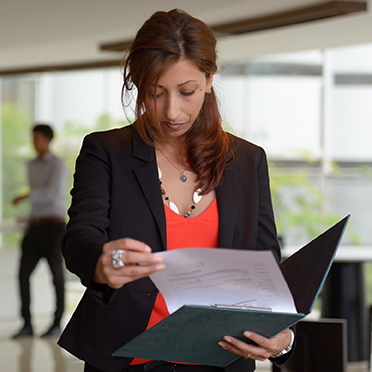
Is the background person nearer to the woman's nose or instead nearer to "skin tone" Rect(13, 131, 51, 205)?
"skin tone" Rect(13, 131, 51, 205)

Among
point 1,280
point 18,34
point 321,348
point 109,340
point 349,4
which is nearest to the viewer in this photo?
point 109,340

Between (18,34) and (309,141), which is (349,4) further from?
(309,141)

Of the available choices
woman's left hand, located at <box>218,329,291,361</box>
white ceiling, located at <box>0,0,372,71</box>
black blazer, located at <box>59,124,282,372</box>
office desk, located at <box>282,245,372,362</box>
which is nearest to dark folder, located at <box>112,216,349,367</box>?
woman's left hand, located at <box>218,329,291,361</box>

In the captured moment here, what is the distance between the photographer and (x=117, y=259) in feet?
3.13

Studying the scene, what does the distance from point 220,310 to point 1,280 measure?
5.46m

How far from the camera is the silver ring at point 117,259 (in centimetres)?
95

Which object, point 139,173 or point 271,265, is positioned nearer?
point 271,265

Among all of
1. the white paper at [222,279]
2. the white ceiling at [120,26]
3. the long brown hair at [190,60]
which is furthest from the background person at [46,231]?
the white paper at [222,279]

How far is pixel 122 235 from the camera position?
1292 mm

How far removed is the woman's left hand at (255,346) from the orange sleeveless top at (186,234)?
0.62 feet

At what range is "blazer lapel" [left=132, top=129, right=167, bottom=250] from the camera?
51.0 inches

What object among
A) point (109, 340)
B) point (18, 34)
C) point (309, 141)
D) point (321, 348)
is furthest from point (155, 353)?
point (309, 141)

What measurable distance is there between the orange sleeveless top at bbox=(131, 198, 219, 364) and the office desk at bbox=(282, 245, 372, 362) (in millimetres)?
3487

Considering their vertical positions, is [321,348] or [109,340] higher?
[109,340]
